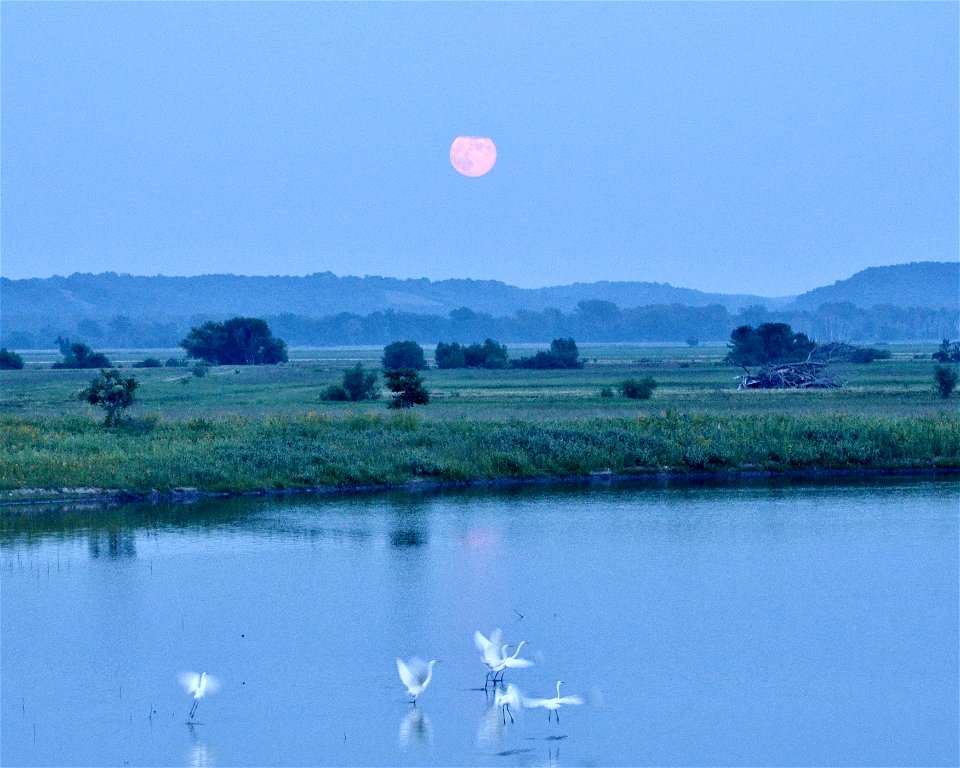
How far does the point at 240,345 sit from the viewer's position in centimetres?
7594

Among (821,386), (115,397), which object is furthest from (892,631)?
(821,386)

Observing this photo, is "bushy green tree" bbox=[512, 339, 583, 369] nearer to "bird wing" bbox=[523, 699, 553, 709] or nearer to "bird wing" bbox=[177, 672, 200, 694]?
"bird wing" bbox=[177, 672, 200, 694]

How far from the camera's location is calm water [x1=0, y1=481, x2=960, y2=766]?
12.5 metres

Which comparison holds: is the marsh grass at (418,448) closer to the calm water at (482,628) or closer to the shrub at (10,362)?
the calm water at (482,628)

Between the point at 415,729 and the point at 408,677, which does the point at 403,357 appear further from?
the point at 415,729

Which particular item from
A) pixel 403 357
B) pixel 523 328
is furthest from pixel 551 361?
pixel 523 328

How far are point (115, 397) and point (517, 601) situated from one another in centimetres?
1627

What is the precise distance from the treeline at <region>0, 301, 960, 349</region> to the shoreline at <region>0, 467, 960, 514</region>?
145 meters

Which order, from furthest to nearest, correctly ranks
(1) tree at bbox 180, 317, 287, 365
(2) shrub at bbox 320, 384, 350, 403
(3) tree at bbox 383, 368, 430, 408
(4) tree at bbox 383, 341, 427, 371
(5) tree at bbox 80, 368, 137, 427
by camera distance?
(1) tree at bbox 180, 317, 287, 365 → (4) tree at bbox 383, 341, 427, 371 → (2) shrub at bbox 320, 384, 350, 403 → (3) tree at bbox 383, 368, 430, 408 → (5) tree at bbox 80, 368, 137, 427

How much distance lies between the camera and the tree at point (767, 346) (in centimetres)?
6712

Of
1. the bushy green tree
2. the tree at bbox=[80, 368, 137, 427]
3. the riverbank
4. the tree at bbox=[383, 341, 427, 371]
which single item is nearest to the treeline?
the bushy green tree

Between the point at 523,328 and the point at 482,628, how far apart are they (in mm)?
179244

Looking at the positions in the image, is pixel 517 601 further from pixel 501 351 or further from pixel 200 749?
pixel 501 351

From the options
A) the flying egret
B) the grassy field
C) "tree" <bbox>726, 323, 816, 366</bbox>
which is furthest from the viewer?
"tree" <bbox>726, 323, 816, 366</bbox>
